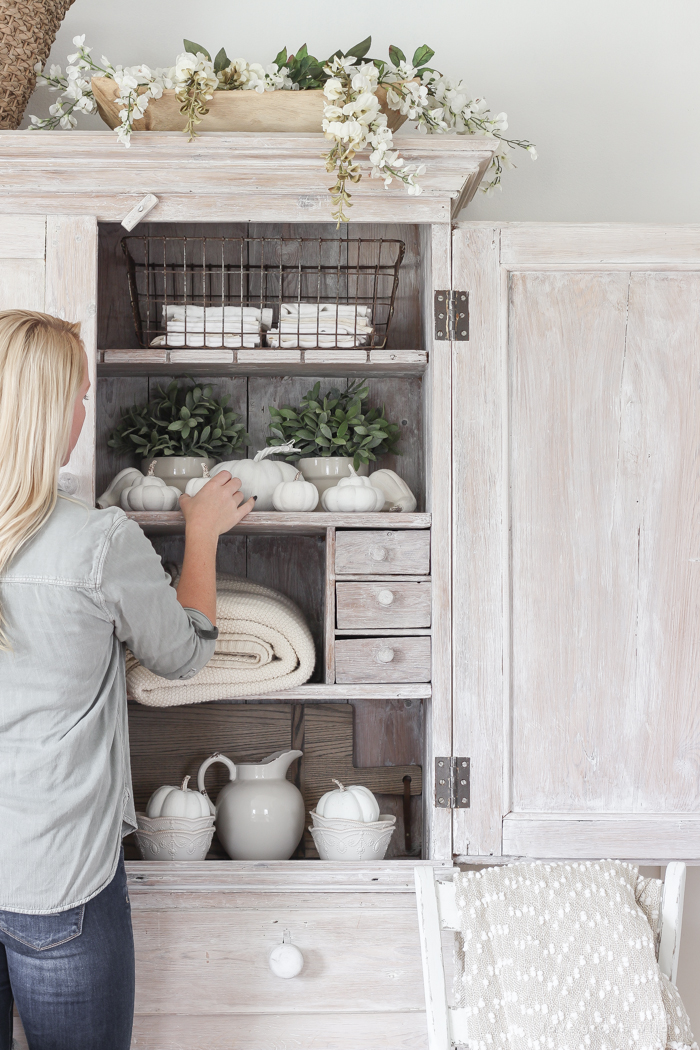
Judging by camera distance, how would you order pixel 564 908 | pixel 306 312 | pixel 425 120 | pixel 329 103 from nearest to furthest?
1. pixel 564 908
2. pixel 329 103
3. pixel 425 120
4. pixel 306 312

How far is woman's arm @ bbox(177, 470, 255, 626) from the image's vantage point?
4.53 ft

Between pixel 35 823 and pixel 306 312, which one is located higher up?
pixel 306 312

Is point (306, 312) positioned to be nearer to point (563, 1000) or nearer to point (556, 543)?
point (556, 543)

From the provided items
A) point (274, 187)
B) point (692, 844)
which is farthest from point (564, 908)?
point (274, 187)

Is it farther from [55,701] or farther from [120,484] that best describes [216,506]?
[55,701]

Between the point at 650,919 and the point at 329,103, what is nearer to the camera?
the point at 650,919

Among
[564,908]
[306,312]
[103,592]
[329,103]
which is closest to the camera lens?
[103,592]

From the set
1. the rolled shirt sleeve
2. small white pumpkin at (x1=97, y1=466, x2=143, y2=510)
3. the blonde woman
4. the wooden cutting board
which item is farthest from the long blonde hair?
the wooden cutting board

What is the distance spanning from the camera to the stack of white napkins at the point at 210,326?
62.6 inches

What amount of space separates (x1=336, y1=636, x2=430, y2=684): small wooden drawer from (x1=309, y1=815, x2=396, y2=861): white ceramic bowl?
0.26 metres

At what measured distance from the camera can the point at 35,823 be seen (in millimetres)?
1104

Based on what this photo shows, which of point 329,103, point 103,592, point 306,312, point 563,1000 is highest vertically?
point 329,103

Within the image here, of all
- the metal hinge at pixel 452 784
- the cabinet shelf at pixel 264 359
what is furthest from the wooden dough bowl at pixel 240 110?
the metal hinge at pixel 452 784

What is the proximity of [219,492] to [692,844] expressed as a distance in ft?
3.44
